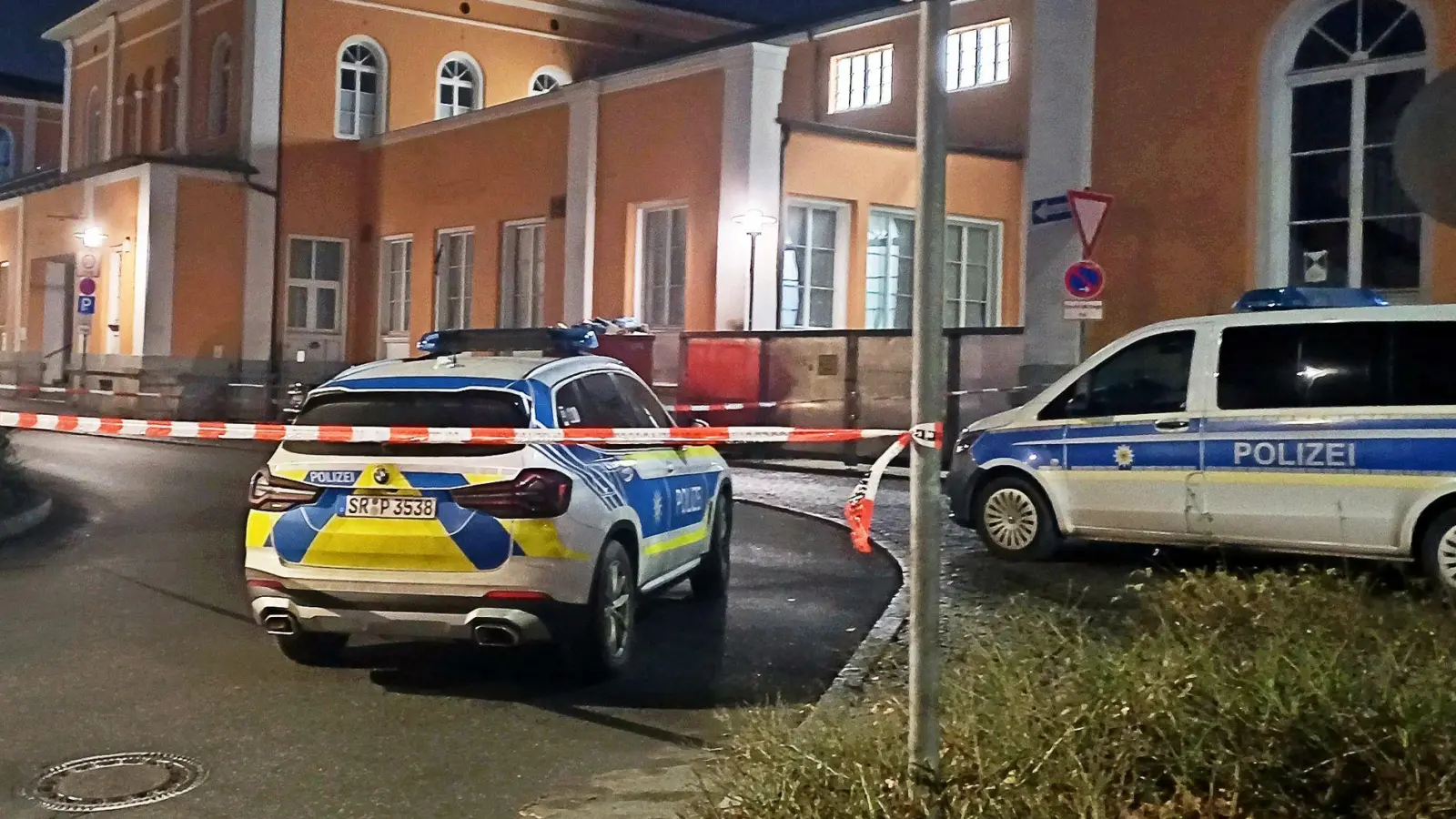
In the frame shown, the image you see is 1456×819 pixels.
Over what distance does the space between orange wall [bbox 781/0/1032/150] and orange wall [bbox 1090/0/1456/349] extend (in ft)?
27.2

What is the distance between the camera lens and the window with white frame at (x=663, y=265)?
24.8 metres

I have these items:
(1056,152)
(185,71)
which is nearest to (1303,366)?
(1056,152)

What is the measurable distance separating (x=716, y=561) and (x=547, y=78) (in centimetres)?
2914

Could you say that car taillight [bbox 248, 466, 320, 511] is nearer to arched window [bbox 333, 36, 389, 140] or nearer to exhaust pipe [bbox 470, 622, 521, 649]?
exhaust pipe [bbox 470, 622, 521, 649]

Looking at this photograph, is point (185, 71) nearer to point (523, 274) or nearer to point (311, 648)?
point (523, 274)

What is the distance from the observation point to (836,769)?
4406 mm

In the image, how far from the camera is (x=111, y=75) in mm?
41375

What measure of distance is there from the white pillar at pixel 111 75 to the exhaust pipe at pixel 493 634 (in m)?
38.8

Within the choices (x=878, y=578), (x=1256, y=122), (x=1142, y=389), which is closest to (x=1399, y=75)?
(x=1256, y=122)

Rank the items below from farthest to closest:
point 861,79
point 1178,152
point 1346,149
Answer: point 861,79 → point 1178,152 → point 1346,149

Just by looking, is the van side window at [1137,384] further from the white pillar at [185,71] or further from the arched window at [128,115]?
the arched window at [128,115]

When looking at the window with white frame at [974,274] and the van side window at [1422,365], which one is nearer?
the van side window at [1422,365]

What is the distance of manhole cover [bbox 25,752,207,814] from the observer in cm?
539

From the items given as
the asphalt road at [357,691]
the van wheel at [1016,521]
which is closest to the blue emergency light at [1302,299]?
the van wheel at [1016,521]
